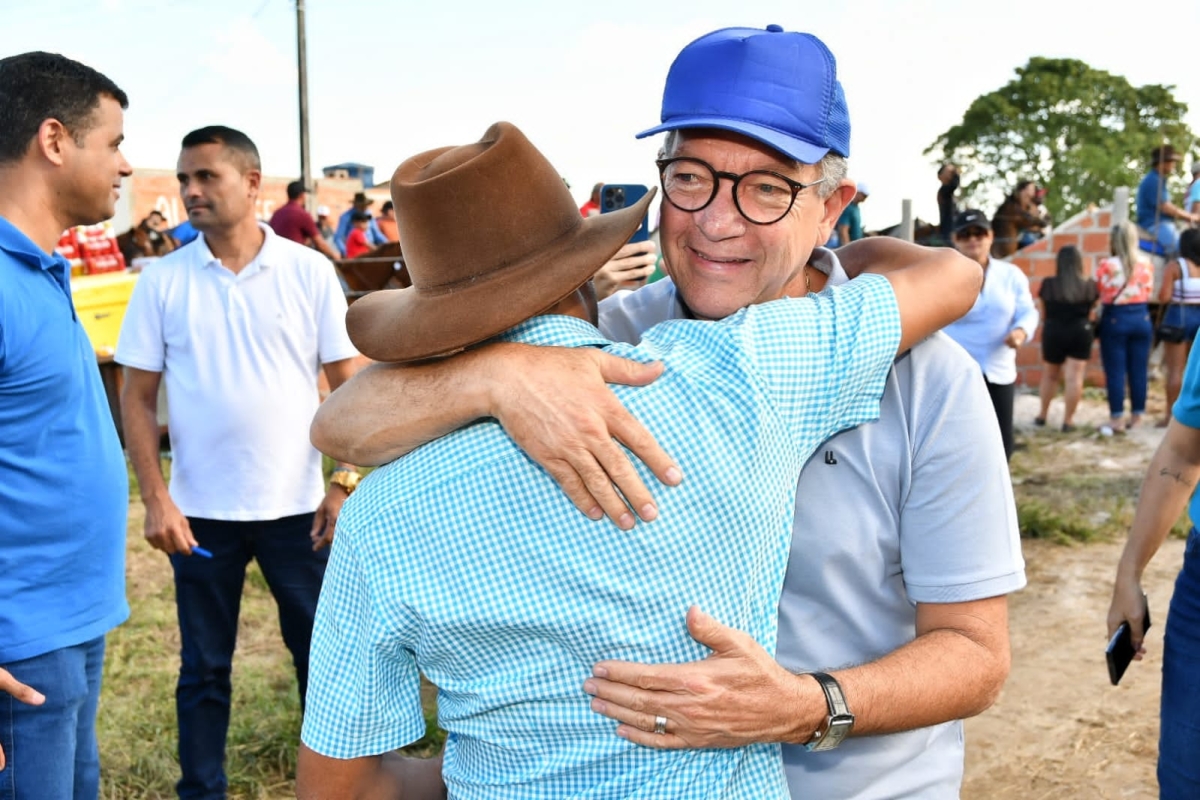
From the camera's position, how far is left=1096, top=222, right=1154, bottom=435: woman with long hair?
1009 cm

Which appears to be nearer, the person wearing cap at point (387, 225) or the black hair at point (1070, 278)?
the black hair at point (1070, 278)

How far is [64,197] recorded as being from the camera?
2818 mm

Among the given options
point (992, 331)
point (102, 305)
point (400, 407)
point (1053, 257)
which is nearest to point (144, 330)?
point (400, 407)

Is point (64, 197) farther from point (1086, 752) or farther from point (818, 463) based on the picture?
point (1086, 752)

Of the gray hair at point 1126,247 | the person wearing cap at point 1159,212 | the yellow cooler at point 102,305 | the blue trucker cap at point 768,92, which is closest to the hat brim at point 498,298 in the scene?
the blue trucker cap at point 768,92

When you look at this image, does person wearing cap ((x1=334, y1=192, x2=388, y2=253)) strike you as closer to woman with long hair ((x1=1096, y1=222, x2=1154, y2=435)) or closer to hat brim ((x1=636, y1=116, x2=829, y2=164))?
woman with long hair ((x1=1096, y1=222, x2=1154, y2=435))

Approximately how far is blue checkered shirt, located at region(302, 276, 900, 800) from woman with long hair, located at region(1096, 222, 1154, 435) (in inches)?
388

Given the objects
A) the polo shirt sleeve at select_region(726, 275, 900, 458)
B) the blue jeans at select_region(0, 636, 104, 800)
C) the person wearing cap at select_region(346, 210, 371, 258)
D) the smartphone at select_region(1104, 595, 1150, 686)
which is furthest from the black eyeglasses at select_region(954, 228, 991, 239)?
the person wearing cap at select_region(346, 210, 371, 258)

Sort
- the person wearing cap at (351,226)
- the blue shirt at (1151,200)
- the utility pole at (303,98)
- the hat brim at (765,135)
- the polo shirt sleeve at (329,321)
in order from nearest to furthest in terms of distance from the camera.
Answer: the hat brim at (765,135) → the polo shirt sleeve at (329,321) → the blue shirt at (1151,200) → the person wearing cap at (351,226) → the utility pole at (303,98)

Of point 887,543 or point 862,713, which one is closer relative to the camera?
point 862,713

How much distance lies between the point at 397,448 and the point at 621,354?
35 cm

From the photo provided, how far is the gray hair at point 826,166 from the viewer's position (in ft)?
5.97

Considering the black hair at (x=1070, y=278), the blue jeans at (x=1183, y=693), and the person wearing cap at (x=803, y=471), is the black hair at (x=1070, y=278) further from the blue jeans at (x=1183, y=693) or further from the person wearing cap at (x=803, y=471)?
the person wearing cap at (x=803, y=471)

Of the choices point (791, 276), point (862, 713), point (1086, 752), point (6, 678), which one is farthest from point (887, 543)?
point (1086, 752)
